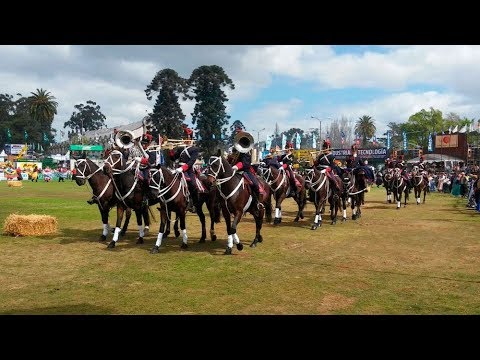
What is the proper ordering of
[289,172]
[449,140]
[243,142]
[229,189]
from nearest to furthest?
[229,189], [243,142], [289,172], [449,140]

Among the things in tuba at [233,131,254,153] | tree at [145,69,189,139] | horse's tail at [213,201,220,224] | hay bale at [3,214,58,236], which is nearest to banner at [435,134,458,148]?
tree at [145,69,189,139]

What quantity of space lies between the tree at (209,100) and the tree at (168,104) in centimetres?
311

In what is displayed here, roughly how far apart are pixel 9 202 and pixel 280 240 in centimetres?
2069

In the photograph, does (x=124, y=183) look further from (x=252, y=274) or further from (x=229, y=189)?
(x=252, y=274)

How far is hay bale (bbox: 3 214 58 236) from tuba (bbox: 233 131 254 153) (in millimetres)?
7832

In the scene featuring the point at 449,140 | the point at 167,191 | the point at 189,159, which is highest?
the point at 449,140

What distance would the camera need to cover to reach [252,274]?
9.39m

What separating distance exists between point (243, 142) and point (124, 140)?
4.20m

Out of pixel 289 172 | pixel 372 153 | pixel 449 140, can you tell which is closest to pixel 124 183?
pixel 289 172

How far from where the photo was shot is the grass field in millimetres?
7227

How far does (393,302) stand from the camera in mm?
7414

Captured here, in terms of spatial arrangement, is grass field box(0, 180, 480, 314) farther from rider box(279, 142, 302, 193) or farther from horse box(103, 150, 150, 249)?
rider box(279, 142, 302, 193)
